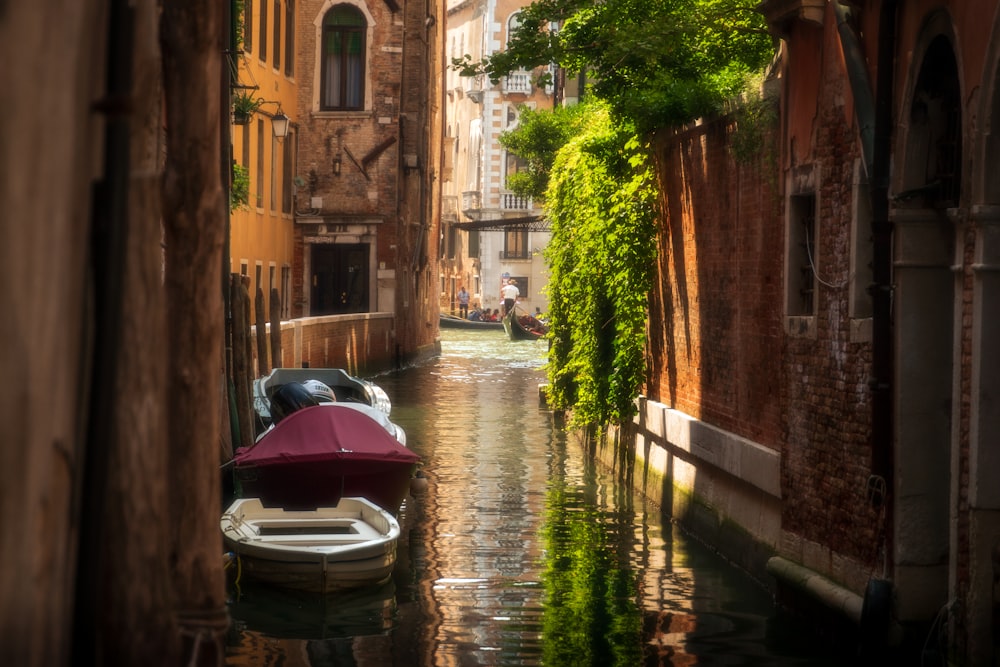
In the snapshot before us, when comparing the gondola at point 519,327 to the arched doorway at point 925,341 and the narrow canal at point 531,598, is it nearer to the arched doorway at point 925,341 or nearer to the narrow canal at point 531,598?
the narrow canal at point 531,598

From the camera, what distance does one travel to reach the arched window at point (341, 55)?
107ft

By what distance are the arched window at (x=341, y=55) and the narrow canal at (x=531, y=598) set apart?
17.0 metres

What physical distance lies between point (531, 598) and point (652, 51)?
14.3 feet

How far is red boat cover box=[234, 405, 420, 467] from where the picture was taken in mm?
12164

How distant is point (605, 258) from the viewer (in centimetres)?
1557

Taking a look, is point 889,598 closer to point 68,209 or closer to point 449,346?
point 68,209

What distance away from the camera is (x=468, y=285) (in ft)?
209

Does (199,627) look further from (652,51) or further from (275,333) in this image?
(275,333)

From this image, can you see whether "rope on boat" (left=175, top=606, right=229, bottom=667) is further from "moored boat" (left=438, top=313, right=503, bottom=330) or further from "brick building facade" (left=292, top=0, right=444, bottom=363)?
"moored boat" (left=438, top=313, right=503, bottom=330)

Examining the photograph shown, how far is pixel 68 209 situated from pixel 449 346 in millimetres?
39935

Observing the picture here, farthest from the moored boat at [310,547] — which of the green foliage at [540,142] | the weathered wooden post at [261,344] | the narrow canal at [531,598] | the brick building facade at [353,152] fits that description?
the brick building facade at [353,152]

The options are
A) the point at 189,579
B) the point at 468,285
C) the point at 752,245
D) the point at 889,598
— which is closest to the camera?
the point at 189,579

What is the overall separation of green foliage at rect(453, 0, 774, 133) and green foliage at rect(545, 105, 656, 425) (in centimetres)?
104

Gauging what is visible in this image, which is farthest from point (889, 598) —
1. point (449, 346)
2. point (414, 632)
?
point (449, 346)
